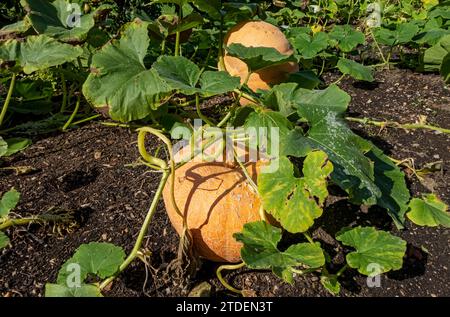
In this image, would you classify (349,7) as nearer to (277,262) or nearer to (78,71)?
(78,71)

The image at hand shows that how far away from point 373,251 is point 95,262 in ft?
3.20

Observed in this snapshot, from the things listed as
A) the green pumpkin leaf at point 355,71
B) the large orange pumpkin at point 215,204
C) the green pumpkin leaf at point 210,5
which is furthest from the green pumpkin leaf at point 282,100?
the green pumpkin leaf at point 355,71

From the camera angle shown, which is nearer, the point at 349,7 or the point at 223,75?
the point at 223,75

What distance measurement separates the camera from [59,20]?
2.49 metres

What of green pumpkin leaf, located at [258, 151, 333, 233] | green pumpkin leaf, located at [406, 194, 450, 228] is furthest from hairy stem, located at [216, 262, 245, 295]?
green pumpkin leaf, located at [406, 194, 450, 228]

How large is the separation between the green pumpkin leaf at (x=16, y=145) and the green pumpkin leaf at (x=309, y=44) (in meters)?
1.82

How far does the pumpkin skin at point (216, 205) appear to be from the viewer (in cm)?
171

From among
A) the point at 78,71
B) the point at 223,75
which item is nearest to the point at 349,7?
the point at 78,71

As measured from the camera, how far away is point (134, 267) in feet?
5.74

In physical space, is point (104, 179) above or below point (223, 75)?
below

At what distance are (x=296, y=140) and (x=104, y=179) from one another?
102 centimetres

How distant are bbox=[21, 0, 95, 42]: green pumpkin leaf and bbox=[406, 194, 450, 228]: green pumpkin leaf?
5.82ft

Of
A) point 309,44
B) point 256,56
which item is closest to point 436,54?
point 309,44

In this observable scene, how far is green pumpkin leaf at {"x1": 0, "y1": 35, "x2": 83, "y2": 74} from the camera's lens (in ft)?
7.06
